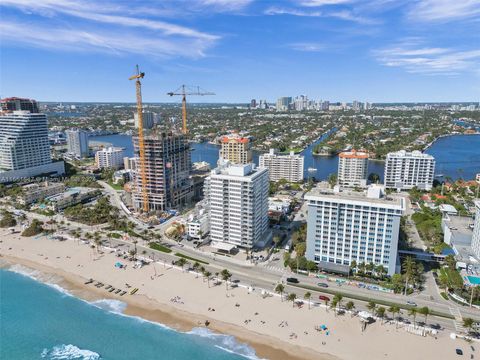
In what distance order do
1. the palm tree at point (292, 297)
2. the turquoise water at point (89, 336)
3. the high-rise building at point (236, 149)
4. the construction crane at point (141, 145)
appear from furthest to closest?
the high-rise building at point (236, 149) → the construction crane at point (141, 145) → the palm tree at point (292, 297) → the turquoise water at point (89, 336)

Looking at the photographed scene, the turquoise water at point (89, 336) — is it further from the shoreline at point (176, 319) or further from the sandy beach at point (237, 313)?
the sandy beach at point (237, 313)

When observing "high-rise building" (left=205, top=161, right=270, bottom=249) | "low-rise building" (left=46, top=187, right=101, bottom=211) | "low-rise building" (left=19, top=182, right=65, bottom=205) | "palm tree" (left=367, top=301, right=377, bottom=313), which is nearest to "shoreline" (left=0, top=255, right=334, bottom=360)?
"palm tree" (left=367, top=301, right=377, bottom=313)

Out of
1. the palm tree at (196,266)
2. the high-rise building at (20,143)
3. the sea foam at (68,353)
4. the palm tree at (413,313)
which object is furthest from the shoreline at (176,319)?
the high-rise building at (20,143)

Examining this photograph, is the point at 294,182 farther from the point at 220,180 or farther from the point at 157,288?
the point at 157,288

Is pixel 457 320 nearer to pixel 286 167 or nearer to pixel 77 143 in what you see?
pixel 286 167

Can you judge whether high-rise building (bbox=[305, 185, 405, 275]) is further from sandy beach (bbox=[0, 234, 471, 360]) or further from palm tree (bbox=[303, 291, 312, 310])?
sandy beach (bbox=[0, 234, 471, 360])

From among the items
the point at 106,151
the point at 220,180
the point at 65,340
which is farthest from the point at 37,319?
the point at 106,151
